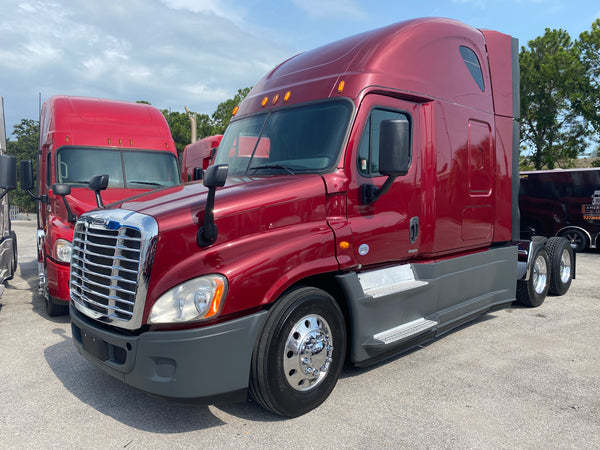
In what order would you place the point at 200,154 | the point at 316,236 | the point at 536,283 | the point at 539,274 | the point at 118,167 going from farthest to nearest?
the point at 200,154
the point at 118,167
the point at 539,274
the point at 536,283
the point at 316,236

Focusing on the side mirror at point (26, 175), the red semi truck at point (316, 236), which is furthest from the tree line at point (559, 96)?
the red semi truck at point (316, 236)

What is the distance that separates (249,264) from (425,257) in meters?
2.26

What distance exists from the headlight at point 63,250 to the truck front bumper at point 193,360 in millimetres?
3256

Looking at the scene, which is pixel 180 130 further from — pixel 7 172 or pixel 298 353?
pixel 298 353

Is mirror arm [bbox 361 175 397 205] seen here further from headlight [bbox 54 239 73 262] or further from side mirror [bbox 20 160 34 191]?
side mirror [bbox 20 160 34 191]

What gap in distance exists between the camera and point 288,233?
3.63 m

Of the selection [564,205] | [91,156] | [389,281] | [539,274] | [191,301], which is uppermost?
[91,156]

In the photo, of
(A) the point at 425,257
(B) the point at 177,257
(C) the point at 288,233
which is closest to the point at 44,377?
(B) the point at 177,257

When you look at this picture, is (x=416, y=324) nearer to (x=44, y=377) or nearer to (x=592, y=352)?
(x=592, y=352)

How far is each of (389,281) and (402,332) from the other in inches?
18.5

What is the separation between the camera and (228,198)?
3.51 metres

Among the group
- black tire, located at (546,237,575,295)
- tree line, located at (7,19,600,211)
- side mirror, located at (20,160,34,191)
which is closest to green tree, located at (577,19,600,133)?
tree line, located at (7,19,600,211)

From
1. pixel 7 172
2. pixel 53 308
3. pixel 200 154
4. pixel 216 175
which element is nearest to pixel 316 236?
pixel 216 175

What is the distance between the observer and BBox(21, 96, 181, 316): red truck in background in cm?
709
